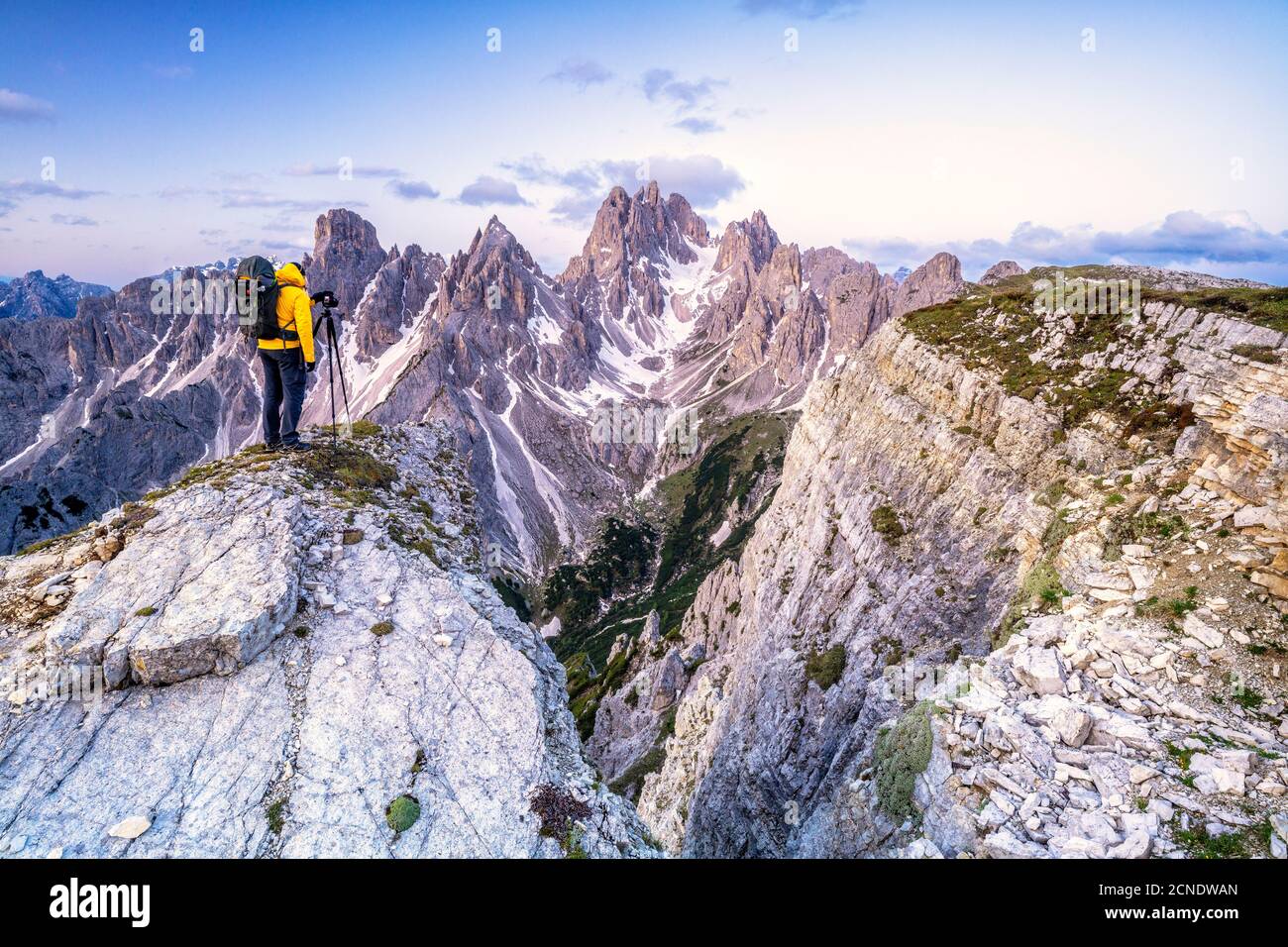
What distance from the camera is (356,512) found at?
15.1 metres

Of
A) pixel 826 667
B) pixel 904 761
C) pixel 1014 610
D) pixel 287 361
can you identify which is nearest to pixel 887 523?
pixel 826 667

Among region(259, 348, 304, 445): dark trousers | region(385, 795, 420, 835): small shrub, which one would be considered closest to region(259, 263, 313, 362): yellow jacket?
region(259, 348, 304, 445): dark trousers

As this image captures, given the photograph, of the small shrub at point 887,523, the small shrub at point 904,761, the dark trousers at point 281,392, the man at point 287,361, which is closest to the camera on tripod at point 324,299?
the man at point 287,361

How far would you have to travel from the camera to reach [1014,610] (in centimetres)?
2047

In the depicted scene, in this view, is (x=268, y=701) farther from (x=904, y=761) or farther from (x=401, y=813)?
(x=904, y=761)

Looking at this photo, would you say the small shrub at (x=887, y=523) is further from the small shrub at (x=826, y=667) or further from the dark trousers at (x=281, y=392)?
the dark trousers at (x=281, y=392)

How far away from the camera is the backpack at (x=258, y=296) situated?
579 inches

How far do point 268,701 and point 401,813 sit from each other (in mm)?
3543

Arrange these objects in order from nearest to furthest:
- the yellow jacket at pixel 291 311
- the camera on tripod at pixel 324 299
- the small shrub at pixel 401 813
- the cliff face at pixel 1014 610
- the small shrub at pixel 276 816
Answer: the small shrub at pixel 276 816, the small shrub at pixel 401 813, the cliff face at pixel 1014 610, the yellow jacket at pixel 291 311, the camera on tripod at pixel 324 299

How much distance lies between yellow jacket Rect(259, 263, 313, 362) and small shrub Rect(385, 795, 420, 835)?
40.1 feet

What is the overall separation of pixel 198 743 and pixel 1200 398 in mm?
26867

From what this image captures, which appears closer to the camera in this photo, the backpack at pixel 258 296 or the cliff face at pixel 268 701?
the cliff face at pixel 268 701
